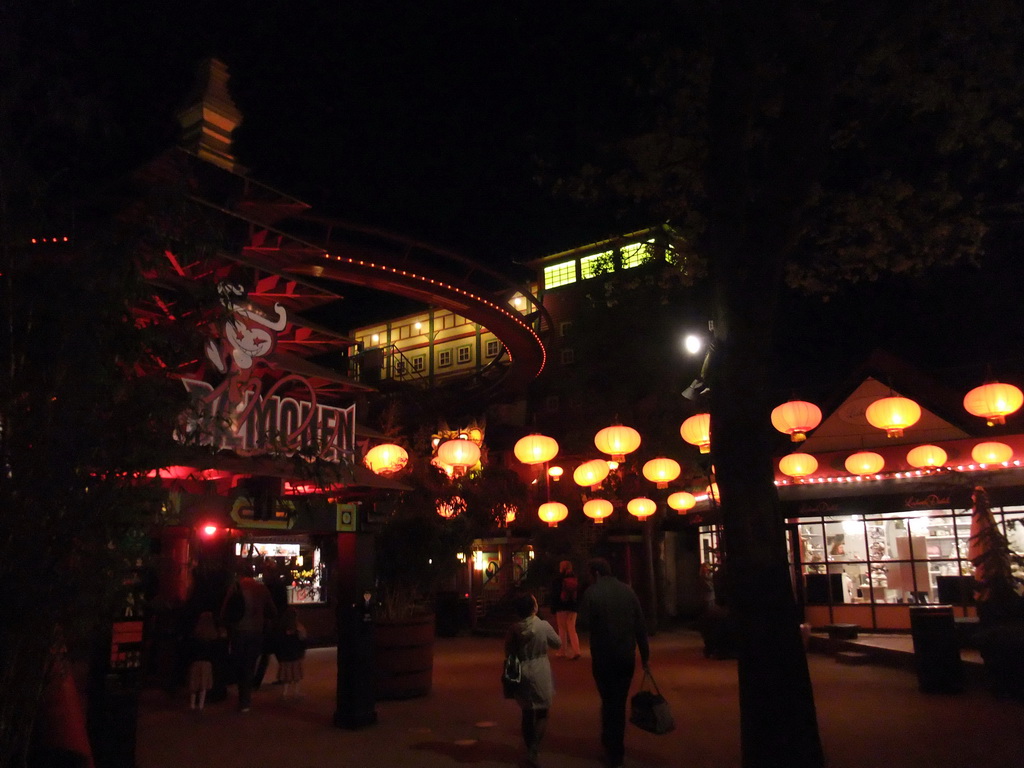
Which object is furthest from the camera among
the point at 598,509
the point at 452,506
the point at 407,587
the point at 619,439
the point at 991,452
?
the point at 452,506

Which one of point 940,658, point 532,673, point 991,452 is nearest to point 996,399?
point 991,452

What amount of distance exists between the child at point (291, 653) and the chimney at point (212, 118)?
589 cm

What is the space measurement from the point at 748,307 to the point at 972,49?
13.4 ft

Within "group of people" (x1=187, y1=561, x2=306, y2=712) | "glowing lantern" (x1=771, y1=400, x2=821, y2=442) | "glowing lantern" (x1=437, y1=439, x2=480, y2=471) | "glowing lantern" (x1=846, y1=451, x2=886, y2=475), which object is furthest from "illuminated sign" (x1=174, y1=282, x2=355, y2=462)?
"glowing lantern" (x1=846, y1=451, x2=886, y2=475)

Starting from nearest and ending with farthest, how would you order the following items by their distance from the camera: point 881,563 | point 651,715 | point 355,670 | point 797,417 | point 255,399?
point 651,715
point 355,670
point 255,399
point 797,417
point 881,563

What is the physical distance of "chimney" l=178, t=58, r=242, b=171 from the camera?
9914 millimetres

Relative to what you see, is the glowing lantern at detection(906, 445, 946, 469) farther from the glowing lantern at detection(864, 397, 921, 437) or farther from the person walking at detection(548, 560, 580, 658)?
the person walking at detection(548, 560, 580, 658)

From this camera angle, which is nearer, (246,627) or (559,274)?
(246,627)

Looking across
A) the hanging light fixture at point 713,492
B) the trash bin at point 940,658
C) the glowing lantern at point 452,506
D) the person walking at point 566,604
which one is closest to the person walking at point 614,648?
the hanging light fixture at point 713,492

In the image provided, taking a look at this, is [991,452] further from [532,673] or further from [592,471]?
[532,673]

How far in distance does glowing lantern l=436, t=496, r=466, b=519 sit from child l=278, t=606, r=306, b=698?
8.97 metres

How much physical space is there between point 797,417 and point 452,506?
384 inches

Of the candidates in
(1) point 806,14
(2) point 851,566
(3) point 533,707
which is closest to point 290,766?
(3) point 533,707

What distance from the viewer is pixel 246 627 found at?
→ 9453mm
